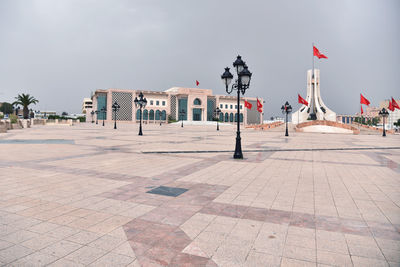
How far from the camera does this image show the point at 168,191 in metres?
6.11

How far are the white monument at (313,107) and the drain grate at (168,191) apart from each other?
85169 millimetres

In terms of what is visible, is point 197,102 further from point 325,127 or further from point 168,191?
point 168,191

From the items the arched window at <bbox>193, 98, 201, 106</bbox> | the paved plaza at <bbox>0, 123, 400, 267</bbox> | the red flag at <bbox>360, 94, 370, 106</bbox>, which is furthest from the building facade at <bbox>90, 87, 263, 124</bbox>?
the paved plaza at <bbox>0, 123, 400, 267</bbox>

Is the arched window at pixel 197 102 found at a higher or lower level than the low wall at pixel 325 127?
higher

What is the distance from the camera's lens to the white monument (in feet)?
279

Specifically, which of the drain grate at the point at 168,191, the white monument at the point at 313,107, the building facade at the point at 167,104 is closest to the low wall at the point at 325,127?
the white monument at the point at 313,107

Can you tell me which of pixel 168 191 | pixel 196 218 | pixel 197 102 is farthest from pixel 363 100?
pixel 197 102

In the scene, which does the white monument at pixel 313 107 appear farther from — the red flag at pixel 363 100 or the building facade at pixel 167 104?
the red flag at pixel 363 100

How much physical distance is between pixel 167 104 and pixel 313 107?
59.5 meters

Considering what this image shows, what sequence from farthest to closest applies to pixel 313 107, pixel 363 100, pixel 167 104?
1. pixel 167 104
2. pixel 313 107
3. pixel 363 100

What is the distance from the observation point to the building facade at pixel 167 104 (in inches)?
4126

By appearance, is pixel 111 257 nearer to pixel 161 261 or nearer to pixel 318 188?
pixel 161 261

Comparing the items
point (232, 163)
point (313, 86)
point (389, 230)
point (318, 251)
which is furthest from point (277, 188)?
point (313, 86)

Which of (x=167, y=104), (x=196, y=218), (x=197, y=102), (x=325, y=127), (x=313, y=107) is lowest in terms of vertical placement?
(x=196, y=218)
